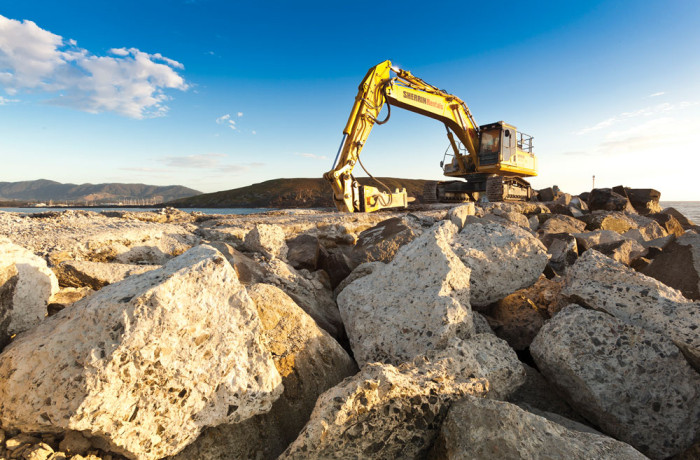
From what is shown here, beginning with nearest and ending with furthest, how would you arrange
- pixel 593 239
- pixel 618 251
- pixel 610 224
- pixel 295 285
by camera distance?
1. pixel 295 285
2. pixel 618 251
3. pixel 593 239
4. pixel 610 224

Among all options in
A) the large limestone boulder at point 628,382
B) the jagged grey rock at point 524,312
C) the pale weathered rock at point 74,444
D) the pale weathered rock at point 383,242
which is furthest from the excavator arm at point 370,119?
the pale weathered rock at point 74,444

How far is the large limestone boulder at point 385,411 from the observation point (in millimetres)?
1440

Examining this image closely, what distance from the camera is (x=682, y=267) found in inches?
139

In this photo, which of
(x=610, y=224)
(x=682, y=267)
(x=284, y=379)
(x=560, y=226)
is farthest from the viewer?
(x=610, y=224)

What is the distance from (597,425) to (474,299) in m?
1.06

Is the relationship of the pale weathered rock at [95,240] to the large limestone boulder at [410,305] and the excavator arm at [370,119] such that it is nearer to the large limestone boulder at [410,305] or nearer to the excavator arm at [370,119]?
the large limestone boulder at [410,305]

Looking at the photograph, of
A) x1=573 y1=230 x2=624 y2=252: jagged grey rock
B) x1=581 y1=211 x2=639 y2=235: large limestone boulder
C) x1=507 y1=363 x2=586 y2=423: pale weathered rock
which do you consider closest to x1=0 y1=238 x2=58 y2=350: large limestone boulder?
x1=507 y1=363 x2=586 y2=423: pale weathered rock

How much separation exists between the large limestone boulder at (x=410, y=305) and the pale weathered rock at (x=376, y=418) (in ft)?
1.76

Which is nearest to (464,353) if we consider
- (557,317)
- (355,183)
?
(557,317)

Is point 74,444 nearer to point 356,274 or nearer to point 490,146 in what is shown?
point 356,274

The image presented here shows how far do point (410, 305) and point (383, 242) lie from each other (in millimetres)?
1621

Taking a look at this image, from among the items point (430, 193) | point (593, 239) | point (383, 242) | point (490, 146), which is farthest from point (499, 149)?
point (383, 242)

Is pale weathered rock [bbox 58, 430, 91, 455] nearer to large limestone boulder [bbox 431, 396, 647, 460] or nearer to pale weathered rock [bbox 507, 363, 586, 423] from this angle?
large limestone boulder [bbox 431, 396, 647, 460]

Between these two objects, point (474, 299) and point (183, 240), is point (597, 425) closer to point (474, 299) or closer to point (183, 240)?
point (474, 299)
